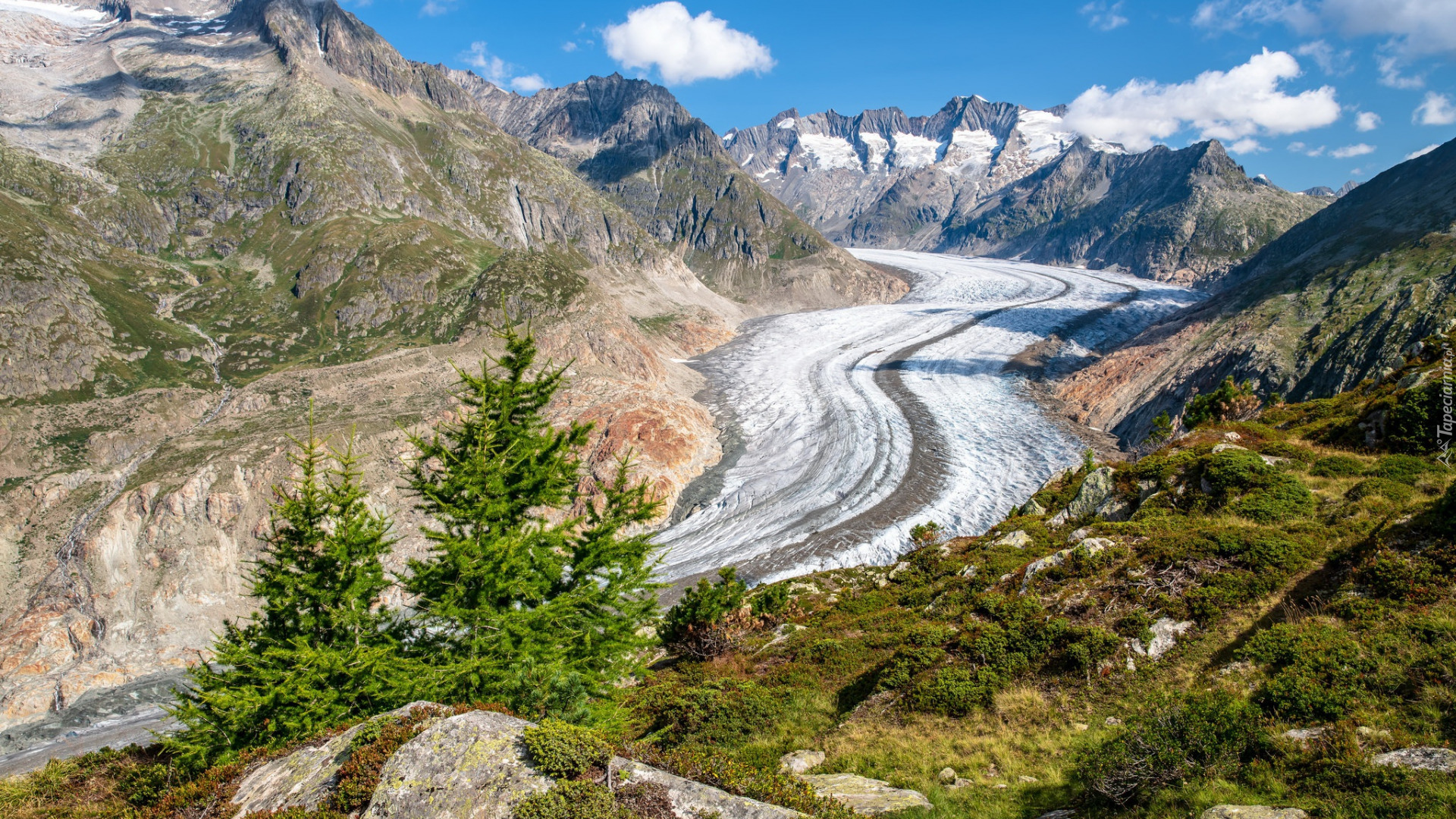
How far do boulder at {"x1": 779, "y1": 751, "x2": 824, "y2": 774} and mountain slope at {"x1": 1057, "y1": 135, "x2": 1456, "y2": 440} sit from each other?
62.7m

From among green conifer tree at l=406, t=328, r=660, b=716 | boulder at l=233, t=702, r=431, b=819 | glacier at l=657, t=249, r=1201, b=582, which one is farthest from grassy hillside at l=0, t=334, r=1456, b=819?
glacier at l=657, t=249, r=1201, b=582

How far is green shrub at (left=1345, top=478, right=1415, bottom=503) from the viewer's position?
1595 centimetres

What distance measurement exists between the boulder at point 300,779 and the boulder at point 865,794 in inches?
268

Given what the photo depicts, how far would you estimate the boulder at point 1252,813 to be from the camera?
698cm

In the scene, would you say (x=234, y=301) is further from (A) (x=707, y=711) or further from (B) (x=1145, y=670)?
(B) (x=1145, y=670)

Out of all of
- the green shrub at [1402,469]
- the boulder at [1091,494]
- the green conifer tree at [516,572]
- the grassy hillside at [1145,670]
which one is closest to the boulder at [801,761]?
the grassy hillside at [1145,670]

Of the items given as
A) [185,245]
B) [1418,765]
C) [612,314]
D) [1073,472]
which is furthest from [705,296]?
[1418,765]

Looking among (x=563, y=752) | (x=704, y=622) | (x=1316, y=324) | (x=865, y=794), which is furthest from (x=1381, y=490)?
(x=1316, y=324)

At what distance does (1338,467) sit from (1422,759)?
1665 centimetres

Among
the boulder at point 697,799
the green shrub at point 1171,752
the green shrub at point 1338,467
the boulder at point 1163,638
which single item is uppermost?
the green shrub at point 1338,467

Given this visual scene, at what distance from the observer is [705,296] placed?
172500 millimetres

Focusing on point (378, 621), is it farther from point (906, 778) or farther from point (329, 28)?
point (329, 28)

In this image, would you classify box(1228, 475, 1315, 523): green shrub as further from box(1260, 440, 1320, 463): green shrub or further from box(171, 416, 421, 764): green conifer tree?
box(171, 416, 421, 764): green conifer tree

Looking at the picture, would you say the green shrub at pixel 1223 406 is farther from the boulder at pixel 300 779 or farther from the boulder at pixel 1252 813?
the boulder at pixel 300 779
